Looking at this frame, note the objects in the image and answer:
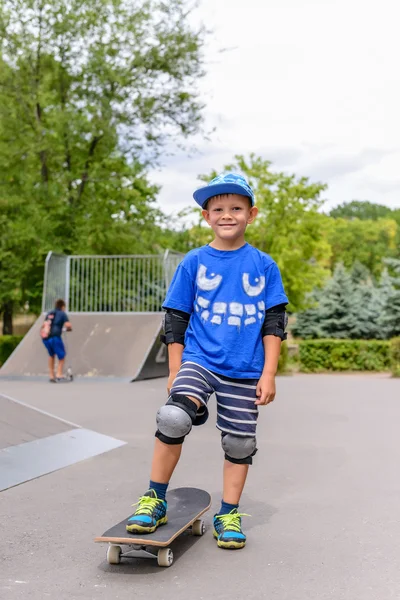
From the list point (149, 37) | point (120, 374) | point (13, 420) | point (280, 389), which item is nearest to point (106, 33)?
point (149, 37)

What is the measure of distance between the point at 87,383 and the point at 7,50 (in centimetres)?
1248

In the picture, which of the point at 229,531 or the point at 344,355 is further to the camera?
the point at 344,355

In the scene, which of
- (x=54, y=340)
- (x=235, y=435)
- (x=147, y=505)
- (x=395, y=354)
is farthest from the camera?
(x=395, y=354)

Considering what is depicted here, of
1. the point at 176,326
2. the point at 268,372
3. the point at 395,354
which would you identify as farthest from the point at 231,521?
the point at 395,354

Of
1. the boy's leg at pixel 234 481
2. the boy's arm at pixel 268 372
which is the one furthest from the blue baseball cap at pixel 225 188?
the boy's leg at pixel 234 481

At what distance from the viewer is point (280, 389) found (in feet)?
45.5

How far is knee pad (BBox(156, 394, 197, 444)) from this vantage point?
3432mm

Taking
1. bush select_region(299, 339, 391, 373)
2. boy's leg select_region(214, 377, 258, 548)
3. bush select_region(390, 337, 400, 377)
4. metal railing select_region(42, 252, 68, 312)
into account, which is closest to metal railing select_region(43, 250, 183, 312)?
metal railing select_region(42, 252, 68, 312)

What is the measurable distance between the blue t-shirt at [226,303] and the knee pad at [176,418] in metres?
0.23

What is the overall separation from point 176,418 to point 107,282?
603 inches

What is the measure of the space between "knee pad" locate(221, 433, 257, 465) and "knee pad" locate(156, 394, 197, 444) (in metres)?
0.23

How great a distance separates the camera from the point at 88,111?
72.7 feet

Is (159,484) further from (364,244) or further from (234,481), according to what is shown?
(364,244)

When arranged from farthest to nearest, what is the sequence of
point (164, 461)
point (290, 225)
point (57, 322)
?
point (290, 225), point (57, 322), point (164, 461)
